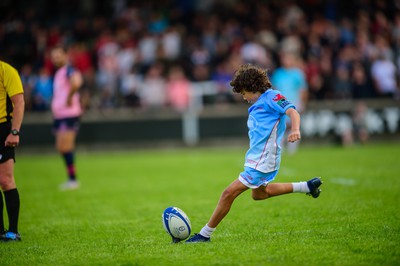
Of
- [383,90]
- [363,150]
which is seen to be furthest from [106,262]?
[383,90]

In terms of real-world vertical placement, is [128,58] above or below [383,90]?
above

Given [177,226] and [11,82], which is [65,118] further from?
[177,226]

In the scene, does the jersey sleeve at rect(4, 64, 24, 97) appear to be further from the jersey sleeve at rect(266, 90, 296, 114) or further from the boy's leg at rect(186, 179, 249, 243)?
the jersey sleeve at rect(266, 90, 296, 114)

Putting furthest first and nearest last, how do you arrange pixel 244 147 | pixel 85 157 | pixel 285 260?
pixel 244 147 < pixel 85 157 < pixel 285 260

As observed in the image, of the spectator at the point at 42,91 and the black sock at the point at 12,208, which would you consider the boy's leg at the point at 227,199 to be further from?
the spectator at the point at 42,91

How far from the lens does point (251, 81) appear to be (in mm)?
6875

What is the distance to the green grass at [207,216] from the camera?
20.4ft

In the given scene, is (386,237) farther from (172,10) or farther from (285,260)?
(172,10)

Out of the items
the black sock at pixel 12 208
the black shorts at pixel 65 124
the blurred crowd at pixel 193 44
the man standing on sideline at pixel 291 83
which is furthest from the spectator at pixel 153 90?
the black sock at pixel 12 208

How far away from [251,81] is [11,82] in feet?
9.47

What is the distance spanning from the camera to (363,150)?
17906mm

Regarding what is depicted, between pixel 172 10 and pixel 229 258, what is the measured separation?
63.5 feet

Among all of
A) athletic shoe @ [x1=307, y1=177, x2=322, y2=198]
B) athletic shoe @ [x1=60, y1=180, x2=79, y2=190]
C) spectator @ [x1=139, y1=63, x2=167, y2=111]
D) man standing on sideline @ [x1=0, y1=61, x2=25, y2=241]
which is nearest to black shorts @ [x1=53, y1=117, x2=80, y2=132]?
athletic shoe @ [x1=60, y1=180, x2=79, y2=190]

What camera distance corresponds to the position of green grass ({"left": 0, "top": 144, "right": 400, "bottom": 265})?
6215 mm
